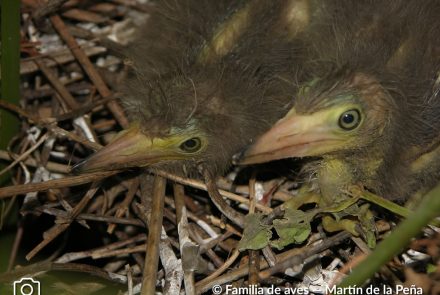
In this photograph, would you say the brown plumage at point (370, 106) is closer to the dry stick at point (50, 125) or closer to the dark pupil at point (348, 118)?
the dark pupil at point (348, 118)

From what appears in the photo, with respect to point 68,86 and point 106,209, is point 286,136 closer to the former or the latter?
point 106,209

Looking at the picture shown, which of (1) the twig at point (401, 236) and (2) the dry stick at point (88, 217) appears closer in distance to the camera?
(1) the twig at point (401, 236)

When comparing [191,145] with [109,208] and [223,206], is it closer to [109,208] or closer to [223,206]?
[223,206]

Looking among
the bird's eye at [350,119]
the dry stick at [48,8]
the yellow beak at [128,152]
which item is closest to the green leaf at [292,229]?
the bird's eye at [350,119]

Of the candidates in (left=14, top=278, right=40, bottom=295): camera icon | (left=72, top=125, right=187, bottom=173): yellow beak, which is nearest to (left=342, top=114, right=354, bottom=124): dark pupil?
(left=72, top=125, right=187, bottom=173): yellow beak

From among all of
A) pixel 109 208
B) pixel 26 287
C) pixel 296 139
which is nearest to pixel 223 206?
pixel 296 139

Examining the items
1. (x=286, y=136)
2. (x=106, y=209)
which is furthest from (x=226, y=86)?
(x=106, y=209)
